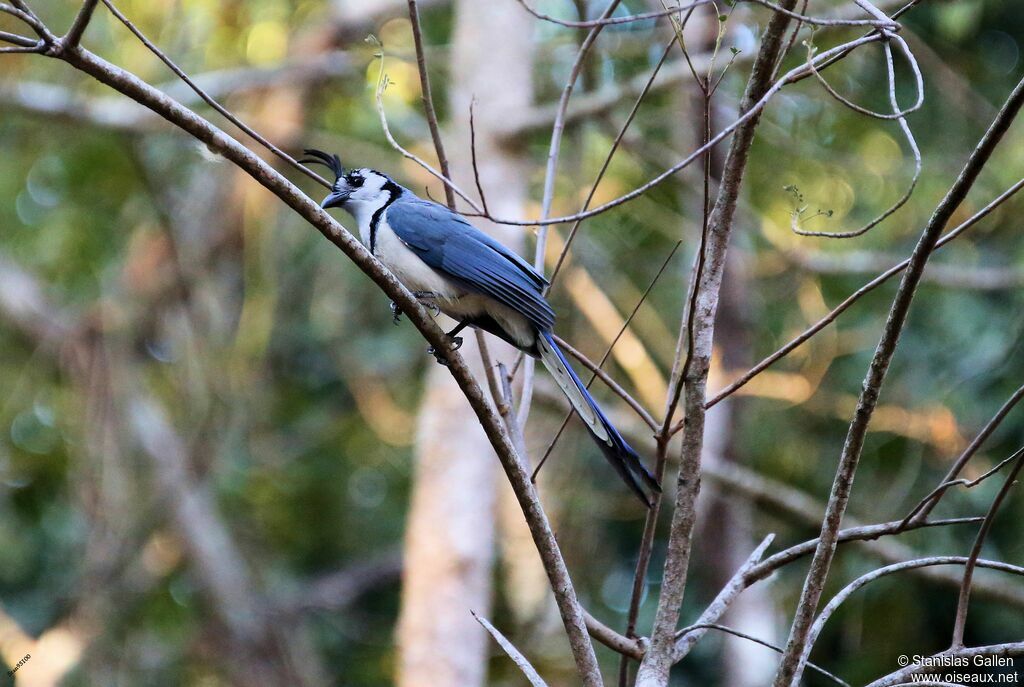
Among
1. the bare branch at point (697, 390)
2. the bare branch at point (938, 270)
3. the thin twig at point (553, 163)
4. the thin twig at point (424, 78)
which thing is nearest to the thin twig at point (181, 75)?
the thin twig at point (424, 78)

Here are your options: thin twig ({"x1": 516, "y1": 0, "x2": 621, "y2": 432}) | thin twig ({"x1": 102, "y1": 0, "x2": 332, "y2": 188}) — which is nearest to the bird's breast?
thin twig ({"x1": 516, "y1": 0, "x2": 621, "y2": 432})

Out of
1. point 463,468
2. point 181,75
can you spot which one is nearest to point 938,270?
point 463,468

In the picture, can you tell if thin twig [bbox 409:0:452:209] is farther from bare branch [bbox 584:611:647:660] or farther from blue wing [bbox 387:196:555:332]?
bare branch [bbox 584:611:647:660]

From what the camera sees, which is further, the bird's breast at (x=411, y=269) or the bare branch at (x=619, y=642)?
the bird's breast at (x=411, y=269)

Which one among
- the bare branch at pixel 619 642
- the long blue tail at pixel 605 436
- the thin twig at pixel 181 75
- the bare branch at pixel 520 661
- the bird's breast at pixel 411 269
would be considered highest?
the bird's breast at pixel 411 269

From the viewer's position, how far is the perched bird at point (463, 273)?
3.03 metres

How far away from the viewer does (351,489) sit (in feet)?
29.8

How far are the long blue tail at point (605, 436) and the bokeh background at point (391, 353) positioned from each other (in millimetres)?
2634

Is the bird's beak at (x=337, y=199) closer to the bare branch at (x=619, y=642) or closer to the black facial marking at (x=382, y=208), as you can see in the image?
the black facial marking at (x=382, y=208)

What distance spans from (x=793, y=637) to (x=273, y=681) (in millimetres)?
5963

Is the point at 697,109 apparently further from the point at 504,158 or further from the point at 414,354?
the point at 414,354

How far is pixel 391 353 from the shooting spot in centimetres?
842

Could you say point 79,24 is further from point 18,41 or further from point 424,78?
point 424,78

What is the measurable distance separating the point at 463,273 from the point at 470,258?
0.07m
